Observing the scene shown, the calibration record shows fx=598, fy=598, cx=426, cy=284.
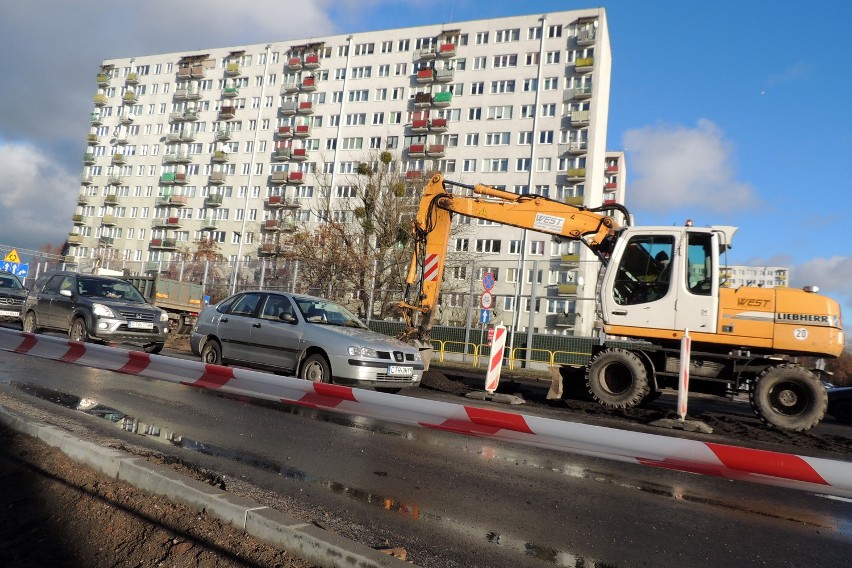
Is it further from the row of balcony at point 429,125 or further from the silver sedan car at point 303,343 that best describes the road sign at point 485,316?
the row of balcony at point 429,125

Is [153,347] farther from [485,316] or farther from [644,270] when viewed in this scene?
[485,316]

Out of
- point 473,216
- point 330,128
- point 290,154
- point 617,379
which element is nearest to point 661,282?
point 617,379

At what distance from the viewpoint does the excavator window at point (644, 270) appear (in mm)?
10438

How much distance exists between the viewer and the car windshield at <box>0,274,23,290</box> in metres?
19.0

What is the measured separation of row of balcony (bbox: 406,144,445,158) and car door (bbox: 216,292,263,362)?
5373 cm

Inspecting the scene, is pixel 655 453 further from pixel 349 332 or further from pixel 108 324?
pixel 108 324

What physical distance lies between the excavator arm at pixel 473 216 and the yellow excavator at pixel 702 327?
1.07 feet

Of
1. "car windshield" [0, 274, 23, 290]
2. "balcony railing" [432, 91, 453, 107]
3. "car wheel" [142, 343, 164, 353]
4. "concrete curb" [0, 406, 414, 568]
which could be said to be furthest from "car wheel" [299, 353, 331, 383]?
"balcony railing" [432, 91, 453, 107]

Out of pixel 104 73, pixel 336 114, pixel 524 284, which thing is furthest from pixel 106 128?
pixel 524 284

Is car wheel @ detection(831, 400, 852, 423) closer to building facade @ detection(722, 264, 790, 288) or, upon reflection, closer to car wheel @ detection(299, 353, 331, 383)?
building facade @ detection(722, 264, 790, 288)

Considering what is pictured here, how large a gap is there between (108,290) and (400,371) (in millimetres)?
8259

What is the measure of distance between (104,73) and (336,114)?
42187 millimetres

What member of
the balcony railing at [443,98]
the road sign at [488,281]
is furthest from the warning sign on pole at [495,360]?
the balcony railing at [443,98]

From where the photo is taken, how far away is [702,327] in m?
10.1
